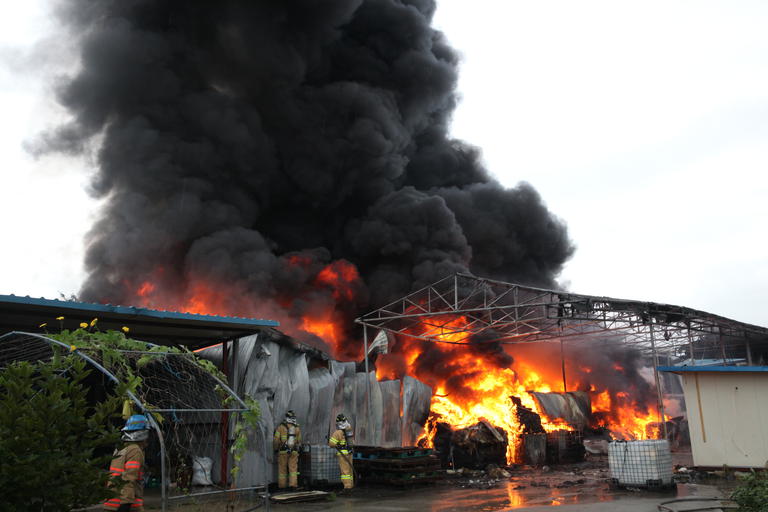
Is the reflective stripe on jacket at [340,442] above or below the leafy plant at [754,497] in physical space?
above

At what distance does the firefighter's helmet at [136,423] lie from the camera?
25.8 ft

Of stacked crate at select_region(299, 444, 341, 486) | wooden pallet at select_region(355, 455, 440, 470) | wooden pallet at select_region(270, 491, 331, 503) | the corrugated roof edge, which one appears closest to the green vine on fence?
the corrugated roof edge

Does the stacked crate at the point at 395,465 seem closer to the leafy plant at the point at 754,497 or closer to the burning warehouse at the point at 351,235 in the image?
Result: the burning warehouse at the point at 351,235

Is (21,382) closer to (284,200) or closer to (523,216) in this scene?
(284,200)

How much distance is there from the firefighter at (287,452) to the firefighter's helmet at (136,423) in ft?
17.1

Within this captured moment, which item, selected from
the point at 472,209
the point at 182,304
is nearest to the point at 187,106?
the point at 182,304

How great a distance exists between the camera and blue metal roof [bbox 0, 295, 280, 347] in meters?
9.90

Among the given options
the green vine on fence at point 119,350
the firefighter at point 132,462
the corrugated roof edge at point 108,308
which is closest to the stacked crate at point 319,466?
the corrugated roof edge at point 108,308

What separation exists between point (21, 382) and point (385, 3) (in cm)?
3393

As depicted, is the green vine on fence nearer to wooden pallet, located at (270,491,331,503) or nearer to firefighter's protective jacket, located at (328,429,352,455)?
wooden pallet, located at (270,491,331,503)

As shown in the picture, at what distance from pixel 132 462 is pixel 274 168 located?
23.7m

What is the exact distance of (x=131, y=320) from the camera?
1127cm

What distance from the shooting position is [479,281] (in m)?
21.7

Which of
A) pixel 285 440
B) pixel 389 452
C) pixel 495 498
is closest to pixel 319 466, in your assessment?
pixel 285 440
